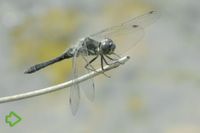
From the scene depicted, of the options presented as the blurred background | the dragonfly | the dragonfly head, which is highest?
the dragonfly head

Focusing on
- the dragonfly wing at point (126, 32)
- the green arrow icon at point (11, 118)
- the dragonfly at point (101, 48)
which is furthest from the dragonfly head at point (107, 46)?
the green arrow icon at point (11, 118)

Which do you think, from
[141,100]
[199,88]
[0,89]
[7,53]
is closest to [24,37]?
[7,53]

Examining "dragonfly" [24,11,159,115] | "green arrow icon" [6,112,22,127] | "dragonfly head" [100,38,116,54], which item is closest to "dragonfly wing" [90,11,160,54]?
"dragonfly" [24,11,159,115]

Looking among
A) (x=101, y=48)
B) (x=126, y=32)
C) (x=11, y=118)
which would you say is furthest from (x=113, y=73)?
(x=101, y=48)

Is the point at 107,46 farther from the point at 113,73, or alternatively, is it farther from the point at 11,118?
the point at 113,73

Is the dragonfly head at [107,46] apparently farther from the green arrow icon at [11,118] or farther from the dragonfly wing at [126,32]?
the green arrow icon at [11,118]

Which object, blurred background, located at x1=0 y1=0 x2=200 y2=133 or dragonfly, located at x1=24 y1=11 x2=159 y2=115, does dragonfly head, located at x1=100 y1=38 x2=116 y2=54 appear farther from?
blurred background, located at x1=0 y1=0 x2=200 y2=133
